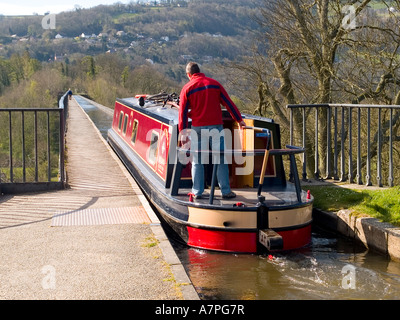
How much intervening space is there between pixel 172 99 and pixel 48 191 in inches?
116

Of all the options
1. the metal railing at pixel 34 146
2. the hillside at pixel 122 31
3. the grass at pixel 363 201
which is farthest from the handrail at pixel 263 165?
the hillside at pixel 122 31

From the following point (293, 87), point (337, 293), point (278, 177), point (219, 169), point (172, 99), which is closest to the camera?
point (337, 293)

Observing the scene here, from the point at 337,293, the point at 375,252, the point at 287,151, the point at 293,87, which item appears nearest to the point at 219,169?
the point at 287,151

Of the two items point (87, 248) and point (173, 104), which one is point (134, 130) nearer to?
point (173, 104)

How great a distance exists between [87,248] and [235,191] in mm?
2501

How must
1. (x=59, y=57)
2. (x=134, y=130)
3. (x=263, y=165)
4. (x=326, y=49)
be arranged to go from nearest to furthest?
(x=263, y=165)
(x=134, y=130)
(x=326, y=49)
(x=59, y=57)

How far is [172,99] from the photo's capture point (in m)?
11.1

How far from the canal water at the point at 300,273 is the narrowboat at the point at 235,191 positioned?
0.21 metres

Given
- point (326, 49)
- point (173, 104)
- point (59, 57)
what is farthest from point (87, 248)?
point (59, 57)

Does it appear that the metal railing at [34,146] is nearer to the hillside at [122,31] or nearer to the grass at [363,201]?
the grass at [363,201]

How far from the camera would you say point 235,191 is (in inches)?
312

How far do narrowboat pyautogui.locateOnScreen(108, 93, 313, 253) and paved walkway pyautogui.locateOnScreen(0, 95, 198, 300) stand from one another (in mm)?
405

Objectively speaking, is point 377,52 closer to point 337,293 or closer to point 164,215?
point 164,215

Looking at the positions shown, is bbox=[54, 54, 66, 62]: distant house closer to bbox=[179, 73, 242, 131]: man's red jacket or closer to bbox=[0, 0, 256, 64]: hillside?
bbox=[0, 0, 256, 64]: hillside
